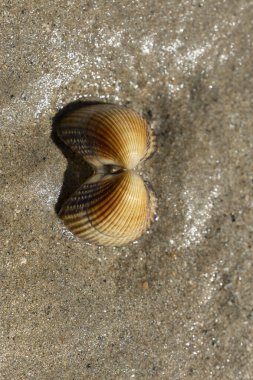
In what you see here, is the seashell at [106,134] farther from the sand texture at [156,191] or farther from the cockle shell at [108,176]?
the sand texture at [156,191]

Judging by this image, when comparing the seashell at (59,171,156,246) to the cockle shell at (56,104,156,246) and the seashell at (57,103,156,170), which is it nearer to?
the cockle shell at (56,104,156,246)

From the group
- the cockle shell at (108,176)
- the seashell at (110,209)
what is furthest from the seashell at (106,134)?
the seashell at (110,209)

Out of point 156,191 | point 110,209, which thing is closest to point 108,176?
point 110,209

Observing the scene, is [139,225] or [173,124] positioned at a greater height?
[173,124]

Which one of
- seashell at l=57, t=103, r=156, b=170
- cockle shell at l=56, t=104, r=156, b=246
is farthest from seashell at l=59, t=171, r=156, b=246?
seashell at l=57, t=103, r=156, b=170

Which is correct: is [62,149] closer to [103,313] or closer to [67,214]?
[67,214]

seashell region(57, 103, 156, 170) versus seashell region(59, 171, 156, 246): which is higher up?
seashell region(57, 103, 156, 170)

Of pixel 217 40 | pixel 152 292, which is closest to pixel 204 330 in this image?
pixel 152 292
